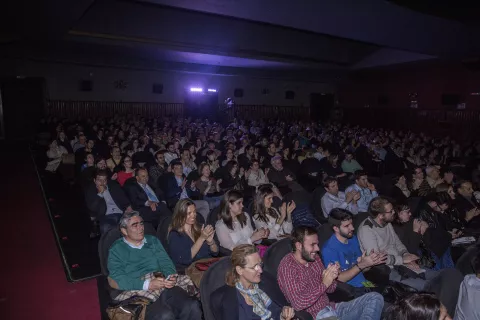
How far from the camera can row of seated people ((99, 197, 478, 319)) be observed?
2666 millimetres

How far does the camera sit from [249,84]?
21.5m

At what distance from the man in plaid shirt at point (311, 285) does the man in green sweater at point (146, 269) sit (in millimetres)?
798

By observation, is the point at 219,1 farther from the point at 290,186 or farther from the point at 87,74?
the point at 87,74

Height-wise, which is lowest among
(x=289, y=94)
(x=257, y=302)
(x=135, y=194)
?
(x=257, y=302)

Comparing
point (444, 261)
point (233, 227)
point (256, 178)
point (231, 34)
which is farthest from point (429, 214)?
point (231, 34)

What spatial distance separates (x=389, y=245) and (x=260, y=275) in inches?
74.0

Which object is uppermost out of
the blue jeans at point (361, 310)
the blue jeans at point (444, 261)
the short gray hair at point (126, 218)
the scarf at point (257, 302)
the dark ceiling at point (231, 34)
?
the dark ceiling at point (231, 34)

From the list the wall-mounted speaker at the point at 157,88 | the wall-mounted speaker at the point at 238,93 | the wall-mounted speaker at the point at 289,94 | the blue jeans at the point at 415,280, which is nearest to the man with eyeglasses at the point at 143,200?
the blue jeans at the point at 415,280

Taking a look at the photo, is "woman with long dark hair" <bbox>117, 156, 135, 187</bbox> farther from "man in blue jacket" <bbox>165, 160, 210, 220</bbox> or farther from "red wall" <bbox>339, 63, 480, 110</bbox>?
"red wall" <bbox>339, 63, 480, 110</bbox>

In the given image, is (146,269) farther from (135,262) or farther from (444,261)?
(444,261)

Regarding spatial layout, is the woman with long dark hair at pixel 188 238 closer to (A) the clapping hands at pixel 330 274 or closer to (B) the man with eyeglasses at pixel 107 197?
(A) the clapping hands at pixel 330 274

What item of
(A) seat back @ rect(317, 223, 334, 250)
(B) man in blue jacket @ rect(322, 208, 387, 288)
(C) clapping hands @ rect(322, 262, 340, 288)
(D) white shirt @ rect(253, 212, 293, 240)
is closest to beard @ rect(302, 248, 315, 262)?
(C) clapping hands @ rect(322, 262, 340, 288)

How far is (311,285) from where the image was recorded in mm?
2941

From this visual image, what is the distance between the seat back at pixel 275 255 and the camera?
336 centimetres
